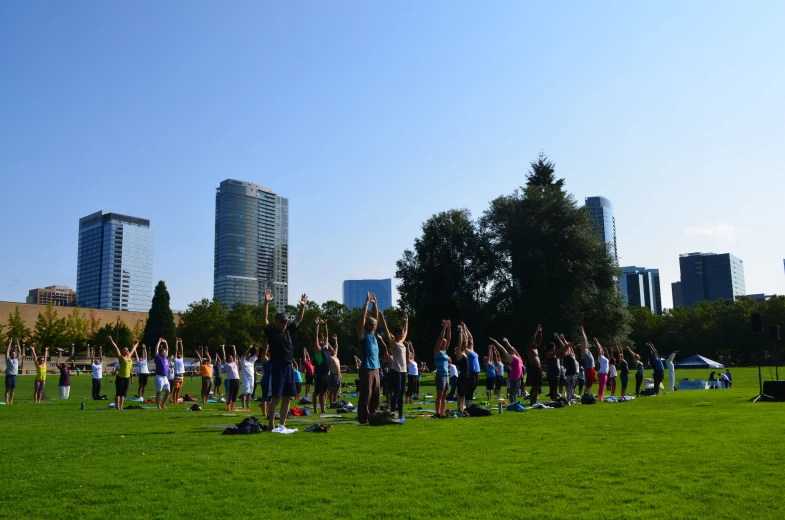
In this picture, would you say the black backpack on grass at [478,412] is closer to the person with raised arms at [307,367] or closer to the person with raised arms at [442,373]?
the person with raised arms at [442,373]

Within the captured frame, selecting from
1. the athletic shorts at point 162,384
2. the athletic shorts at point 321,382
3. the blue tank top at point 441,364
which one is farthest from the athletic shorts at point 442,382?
the athletic shorts at point 162,384

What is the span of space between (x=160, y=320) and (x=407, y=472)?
8933 cm

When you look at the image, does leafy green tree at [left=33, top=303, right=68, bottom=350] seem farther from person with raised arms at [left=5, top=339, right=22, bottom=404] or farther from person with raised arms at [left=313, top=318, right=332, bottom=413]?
person with raised arms at [left=313, top=318, right=332, bottom=413]

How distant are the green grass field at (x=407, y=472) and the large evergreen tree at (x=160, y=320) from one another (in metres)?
81.7

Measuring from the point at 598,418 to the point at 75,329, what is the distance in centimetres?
9307

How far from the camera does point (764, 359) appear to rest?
102 meters

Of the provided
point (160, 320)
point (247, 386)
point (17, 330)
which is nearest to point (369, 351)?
point (247, 386)

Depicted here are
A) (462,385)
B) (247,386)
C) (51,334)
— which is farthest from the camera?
(51,334)

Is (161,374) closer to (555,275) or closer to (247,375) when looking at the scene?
(247,375)

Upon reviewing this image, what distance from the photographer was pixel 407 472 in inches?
314

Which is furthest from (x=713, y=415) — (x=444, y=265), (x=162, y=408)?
(x=444, y=265)

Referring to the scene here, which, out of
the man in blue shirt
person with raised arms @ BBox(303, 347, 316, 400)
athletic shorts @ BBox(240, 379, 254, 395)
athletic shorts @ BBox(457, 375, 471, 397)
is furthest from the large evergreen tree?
the man in blue shirt

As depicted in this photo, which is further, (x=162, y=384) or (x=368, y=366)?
(x=162, y=384)

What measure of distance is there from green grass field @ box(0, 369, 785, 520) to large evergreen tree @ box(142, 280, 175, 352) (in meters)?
81.7
